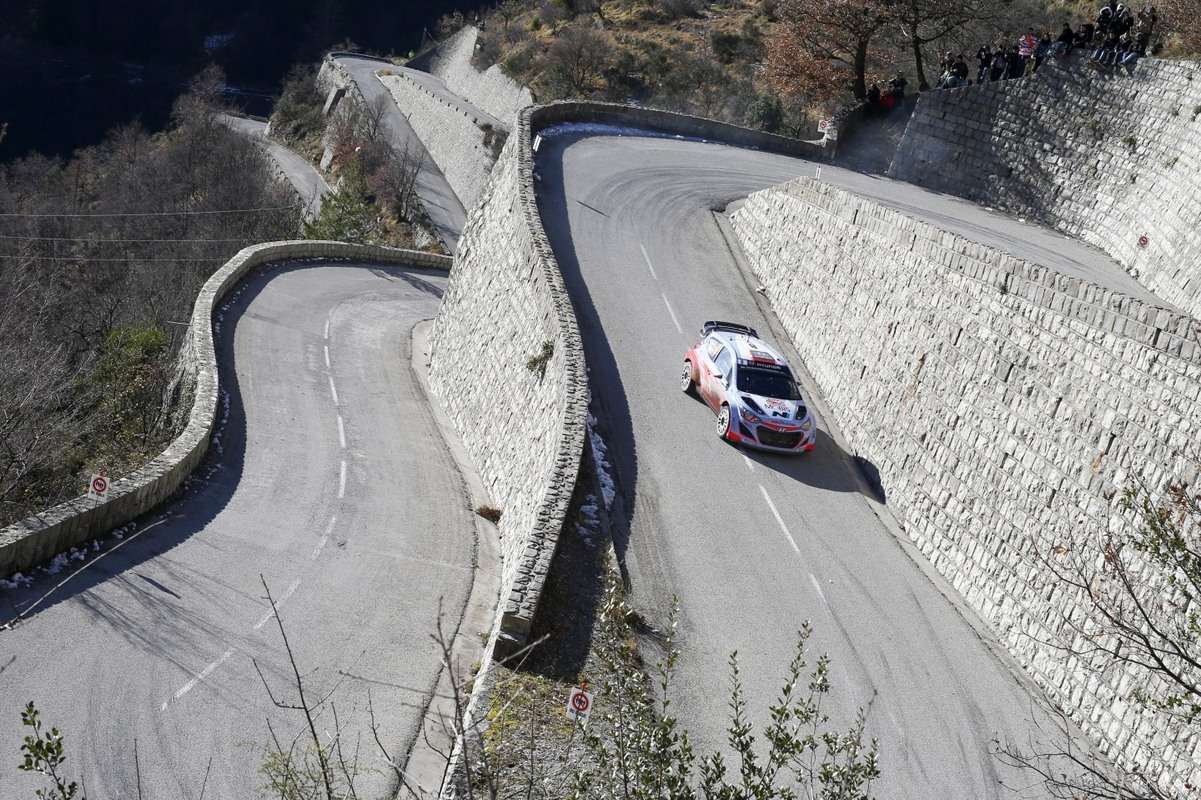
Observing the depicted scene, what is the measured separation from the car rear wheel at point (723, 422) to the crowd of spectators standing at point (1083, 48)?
1859 centimetres

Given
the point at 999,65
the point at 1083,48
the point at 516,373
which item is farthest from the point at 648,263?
the point at 1083,48

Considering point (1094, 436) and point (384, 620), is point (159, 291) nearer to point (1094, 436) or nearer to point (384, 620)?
point (384, 620)

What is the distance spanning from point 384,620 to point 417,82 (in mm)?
63730

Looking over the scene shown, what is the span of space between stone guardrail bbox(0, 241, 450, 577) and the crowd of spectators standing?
950 inches

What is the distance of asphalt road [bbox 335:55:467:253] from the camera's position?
54.8 m

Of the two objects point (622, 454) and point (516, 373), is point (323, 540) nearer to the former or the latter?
point (622, 454)

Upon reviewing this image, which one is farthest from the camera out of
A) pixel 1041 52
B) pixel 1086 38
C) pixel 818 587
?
pixel 1041 52

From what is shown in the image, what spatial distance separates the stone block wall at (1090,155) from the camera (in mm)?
24812

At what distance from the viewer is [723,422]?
62.8 feet

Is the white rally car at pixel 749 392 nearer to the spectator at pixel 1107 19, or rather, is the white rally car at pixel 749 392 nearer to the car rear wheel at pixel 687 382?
the car rear wheel at pixel 687 382

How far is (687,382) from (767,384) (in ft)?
6.00

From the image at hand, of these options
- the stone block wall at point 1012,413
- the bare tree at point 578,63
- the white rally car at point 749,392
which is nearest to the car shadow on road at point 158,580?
the white rally car at point 749,392

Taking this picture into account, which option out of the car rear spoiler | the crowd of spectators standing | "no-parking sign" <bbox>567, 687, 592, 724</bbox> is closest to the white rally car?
the car rear spoiler

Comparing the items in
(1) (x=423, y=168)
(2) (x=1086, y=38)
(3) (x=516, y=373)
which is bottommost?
(1) (x=423, y=168)
